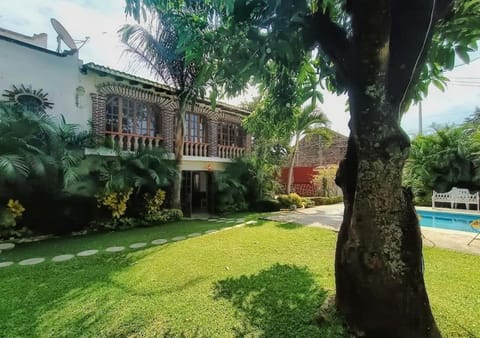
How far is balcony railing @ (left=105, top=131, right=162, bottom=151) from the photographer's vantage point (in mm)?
11712

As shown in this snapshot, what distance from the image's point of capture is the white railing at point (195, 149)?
1506cm

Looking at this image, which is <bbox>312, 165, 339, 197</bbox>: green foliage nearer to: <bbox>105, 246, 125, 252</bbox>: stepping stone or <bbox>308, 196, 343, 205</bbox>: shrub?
<bbox>308, 196, 343, 205</bbox>: shrub

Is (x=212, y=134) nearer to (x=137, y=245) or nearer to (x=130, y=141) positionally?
(x=130, y=141)

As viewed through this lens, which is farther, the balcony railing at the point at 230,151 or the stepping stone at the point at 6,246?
the balcony railing at the point at 230,151

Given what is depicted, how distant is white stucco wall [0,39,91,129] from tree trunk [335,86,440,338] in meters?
11.3

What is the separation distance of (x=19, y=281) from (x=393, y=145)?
7263 mm

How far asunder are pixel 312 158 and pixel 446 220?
1994cm

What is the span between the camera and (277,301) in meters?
4.65

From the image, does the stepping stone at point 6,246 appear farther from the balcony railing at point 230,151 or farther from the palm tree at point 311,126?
the palm tree at point 311,126

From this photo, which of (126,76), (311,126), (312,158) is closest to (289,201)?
(311,126)

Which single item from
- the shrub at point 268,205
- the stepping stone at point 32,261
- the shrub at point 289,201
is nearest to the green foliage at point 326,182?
the shrub at point 289,201

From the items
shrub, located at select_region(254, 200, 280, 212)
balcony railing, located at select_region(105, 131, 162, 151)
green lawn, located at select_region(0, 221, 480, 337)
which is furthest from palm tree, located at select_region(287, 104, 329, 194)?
green lawn, located at select_region(0, 221, 480, 337)

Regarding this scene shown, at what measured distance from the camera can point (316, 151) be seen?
1283 inches

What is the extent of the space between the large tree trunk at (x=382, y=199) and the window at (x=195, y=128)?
12.7 metres
